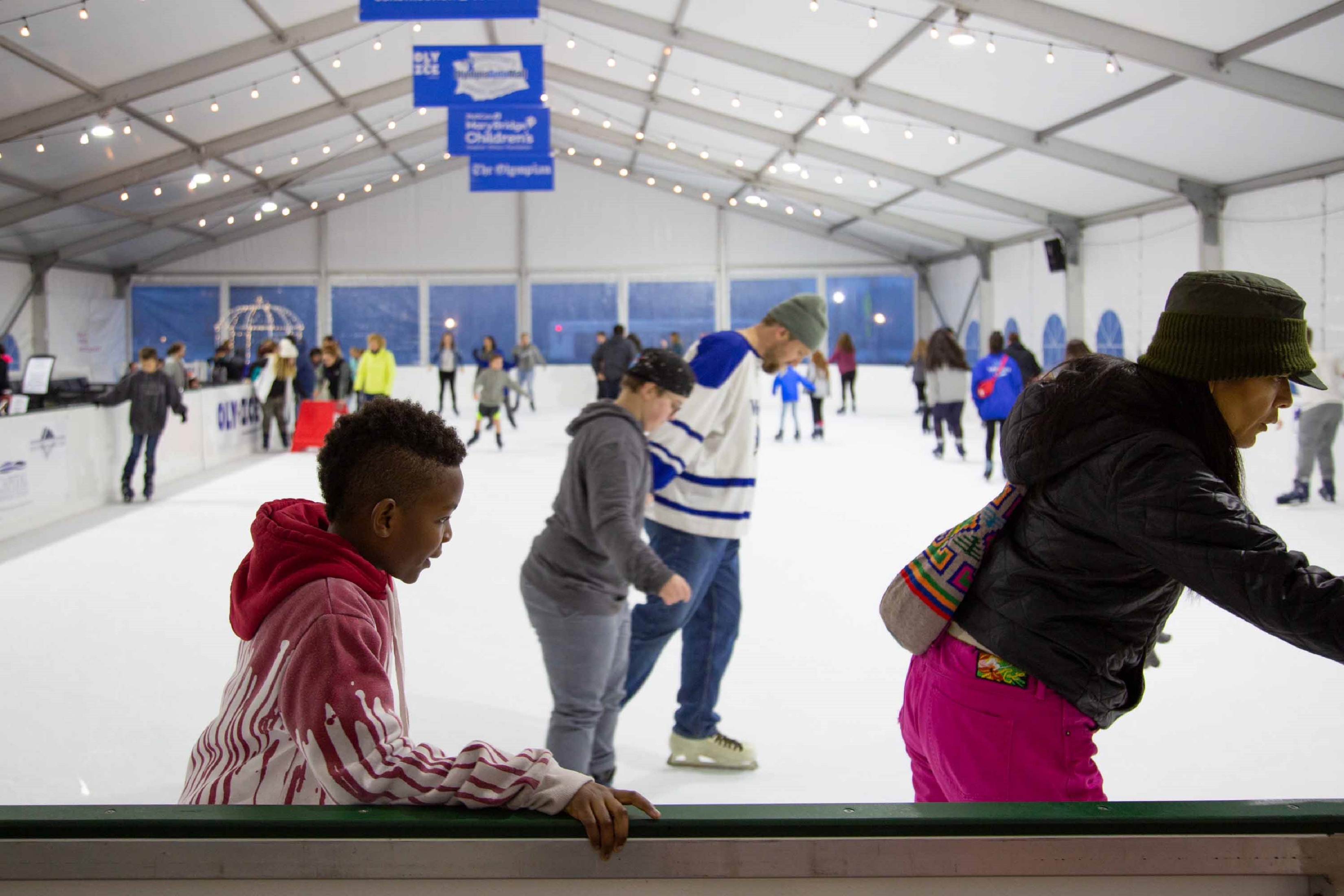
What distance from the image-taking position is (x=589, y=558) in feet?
7.54

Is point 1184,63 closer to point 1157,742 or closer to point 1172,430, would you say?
point 1157,742

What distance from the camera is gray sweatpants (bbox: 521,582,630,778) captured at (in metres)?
2.29

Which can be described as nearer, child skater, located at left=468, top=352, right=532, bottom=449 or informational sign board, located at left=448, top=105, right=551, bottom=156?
informational sign board, located at left=448, top=105, right=551, bottom=156

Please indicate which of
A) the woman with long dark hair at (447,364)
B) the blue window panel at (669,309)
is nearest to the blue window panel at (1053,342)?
the blue window panel at (669,309)

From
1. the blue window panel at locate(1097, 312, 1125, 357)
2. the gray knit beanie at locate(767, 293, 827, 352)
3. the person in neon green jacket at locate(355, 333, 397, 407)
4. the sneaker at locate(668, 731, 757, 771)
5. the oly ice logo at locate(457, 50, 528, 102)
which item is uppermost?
the oly ice logo at locate(457, 50, 528, 102)

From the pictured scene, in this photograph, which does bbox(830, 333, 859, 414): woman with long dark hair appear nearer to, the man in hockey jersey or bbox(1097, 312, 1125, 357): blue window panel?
bbox(1097, 312, 1125, 357): blue window panel

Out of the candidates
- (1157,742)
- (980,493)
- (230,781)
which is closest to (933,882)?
(230,781)

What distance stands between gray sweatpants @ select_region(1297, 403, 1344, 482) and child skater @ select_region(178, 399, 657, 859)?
314 inches

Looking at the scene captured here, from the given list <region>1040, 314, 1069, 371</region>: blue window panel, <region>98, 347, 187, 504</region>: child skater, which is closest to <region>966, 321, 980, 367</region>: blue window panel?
<region>1040, 314, 1069, 371</region>: blue window panel

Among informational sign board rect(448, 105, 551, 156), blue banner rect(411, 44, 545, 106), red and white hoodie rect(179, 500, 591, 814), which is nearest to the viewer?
red and white hoodie rect(179, 500, 591, 814)

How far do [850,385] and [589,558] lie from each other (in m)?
15.9

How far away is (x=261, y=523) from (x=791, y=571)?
15.2 feet

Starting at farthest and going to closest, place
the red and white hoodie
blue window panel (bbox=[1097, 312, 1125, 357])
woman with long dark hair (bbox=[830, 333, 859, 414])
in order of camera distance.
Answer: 1. woman with long dark hair (bbox=[830, 333, 859, 414])
2. blue window panel (bbox=[1097, 312, 1125, 357])
3. the red and white hoodie

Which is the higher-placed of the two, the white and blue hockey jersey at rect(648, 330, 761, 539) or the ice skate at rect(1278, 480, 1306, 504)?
the white and blue hockey jersey at rect(648, 330, 761, 539)
